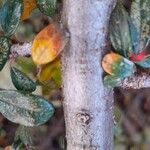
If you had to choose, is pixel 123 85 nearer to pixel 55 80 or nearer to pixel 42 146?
pixel 55 80

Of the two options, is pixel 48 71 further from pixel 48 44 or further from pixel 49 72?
pixel 48 44

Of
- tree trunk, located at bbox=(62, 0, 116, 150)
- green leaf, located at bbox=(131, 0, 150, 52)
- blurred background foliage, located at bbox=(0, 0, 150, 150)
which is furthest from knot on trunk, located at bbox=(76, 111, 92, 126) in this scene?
blurred background foliage, located at bbox=(0, 0, 150, 150)

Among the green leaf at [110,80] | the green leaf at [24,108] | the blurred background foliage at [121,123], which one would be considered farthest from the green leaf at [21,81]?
the blurred background foliage at [121,123]

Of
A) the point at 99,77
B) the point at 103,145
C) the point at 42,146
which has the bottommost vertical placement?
the point at 42,146

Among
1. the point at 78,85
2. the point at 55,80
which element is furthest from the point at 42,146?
the point at 78,85

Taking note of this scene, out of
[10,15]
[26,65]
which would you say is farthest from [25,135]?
[10,15]

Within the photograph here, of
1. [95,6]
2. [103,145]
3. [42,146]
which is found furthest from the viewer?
[42,146]
